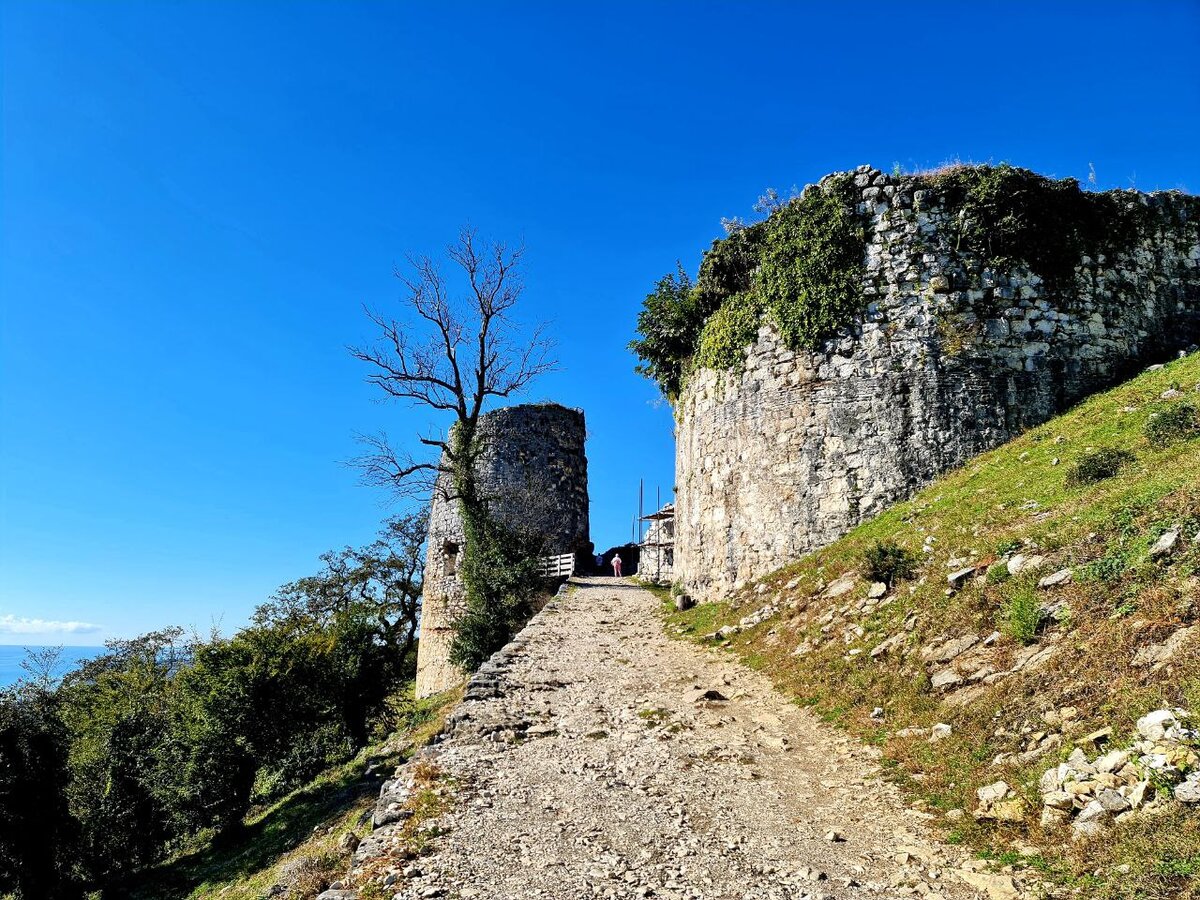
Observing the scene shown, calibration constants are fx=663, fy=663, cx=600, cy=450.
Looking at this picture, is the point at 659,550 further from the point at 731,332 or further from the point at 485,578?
the point at 731,332

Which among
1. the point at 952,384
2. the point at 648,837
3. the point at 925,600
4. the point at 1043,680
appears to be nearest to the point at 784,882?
the point at 648,837

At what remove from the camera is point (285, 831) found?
43.5 feet

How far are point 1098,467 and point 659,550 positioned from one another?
16.7m

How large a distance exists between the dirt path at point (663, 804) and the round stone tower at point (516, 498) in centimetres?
1558

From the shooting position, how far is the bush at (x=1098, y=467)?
794 cm

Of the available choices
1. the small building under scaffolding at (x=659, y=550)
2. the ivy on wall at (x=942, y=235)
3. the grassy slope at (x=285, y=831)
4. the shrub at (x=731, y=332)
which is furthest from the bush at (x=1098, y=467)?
the small building under scaffolding at (x=659, y=550)

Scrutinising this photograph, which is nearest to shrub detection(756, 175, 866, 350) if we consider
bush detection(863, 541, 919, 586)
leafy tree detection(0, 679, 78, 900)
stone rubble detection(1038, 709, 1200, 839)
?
bush detection(863, 541, 919, 586)

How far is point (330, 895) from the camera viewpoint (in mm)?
4020

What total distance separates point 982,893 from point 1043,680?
2.04 metres

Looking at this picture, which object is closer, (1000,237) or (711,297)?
(1000,237)

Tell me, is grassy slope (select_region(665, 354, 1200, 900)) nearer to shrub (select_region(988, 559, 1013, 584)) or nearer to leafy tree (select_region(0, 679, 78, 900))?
shrub (select_region(988, 559, 1013, 584))

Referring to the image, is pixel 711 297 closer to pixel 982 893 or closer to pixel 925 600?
pixel 925 600

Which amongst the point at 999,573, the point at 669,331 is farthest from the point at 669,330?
the point at 999,573

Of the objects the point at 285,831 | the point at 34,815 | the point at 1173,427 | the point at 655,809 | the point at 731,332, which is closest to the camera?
the point at 655,809
